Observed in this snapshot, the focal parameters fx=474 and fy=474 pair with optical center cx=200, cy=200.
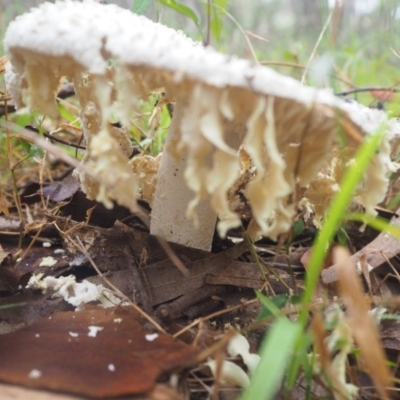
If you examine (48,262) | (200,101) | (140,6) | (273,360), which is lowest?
(48,262)

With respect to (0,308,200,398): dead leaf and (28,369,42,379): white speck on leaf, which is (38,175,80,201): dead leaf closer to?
(0,308,200,398): dead leaf

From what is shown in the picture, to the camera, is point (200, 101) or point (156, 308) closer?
point (200, 101)

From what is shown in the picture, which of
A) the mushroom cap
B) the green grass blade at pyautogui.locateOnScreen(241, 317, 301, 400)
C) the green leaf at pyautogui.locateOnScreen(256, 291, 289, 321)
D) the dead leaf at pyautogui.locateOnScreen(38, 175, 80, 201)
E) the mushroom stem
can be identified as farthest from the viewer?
the dead leaf at pyautogui.locateOnScreen(38, 175, 80, 201)

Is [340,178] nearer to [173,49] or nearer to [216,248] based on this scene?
[216,248]

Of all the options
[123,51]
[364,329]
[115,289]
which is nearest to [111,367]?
[115,289]

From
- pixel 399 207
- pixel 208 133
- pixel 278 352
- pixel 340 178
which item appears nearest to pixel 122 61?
pixel 208 133

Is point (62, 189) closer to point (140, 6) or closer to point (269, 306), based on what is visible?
point (140, 6)

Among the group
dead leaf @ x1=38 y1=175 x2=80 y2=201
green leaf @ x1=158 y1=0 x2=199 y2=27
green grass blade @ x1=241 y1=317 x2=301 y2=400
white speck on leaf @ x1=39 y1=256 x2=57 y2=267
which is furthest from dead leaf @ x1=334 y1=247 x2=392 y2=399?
green leaf @ x1=158 y1=0 x2=199 y2=27
